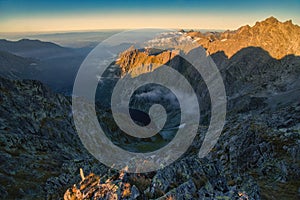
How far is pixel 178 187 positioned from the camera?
1401 inches

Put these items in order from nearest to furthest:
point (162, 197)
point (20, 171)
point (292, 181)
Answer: point (162, 197) < point (292, 181) < point (20, 171)

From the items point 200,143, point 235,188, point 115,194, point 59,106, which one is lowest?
point 200,143

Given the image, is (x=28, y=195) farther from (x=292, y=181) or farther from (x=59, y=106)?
(x=59, y=106)

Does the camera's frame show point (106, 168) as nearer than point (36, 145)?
Yes

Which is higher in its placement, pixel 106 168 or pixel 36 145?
pixel 106 168

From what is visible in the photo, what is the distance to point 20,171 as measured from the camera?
90.6 meters

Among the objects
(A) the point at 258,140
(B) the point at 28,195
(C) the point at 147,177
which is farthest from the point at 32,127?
(C) the point at 147,177

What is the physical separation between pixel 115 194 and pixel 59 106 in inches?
6429

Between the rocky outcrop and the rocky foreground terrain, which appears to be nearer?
the rocky foreground terrain

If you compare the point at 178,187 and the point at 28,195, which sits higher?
the point at 178,187

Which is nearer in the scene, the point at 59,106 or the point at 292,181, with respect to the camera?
the point at 292,181

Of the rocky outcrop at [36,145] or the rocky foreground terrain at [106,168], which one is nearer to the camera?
the rocky foreground terrain at [106,168]

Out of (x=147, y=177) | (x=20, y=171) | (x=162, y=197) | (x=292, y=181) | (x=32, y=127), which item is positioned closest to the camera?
(x=162, y=197)

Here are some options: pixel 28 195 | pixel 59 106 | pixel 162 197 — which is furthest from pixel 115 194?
pixel 59 106
